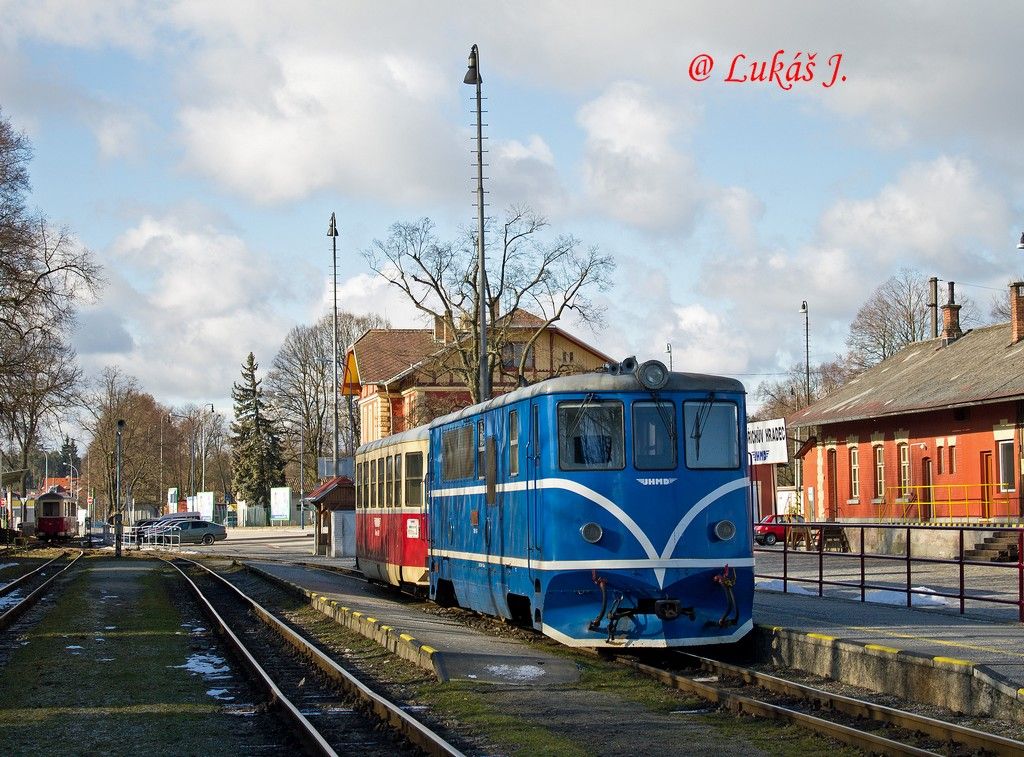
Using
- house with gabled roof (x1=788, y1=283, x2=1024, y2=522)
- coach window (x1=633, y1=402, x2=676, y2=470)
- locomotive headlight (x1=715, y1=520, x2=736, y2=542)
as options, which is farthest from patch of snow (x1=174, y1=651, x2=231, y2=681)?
house with gabled roof (x1=788, y1=283, x2=1024, y2=522)

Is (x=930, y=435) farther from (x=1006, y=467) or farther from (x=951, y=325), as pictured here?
(x=951, y=325)

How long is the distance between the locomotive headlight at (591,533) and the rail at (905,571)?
4295 millimetres

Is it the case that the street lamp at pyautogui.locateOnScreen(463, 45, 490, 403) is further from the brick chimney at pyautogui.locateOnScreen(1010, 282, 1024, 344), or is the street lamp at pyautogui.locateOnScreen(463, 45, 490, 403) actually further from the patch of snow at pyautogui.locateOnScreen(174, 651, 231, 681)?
the brick chimney at pyautogui.locateOnScreen(1010, 282, 1024, 344)

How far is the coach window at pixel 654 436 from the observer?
544 inches

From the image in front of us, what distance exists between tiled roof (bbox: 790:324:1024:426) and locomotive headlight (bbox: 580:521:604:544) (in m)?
23.7

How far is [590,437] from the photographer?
1384cm

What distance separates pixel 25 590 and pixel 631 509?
19.8 m

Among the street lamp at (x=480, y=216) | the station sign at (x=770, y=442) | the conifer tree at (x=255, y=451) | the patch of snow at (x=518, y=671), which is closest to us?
the patch of snow at (x=518, y=671)

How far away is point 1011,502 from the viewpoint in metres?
36.4

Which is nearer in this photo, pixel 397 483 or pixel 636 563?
pixel 636 563

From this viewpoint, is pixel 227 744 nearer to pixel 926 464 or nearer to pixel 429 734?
pixel 429 734

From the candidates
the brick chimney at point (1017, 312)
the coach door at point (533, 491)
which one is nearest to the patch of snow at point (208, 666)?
the coach door at point (533, 491)

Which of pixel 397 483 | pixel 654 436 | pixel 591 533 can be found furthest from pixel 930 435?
pixel 591 533

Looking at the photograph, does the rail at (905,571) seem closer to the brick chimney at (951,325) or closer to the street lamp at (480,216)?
the street lamp at (480,216)
